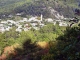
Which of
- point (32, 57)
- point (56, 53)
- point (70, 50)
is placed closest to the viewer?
point (70, 50)

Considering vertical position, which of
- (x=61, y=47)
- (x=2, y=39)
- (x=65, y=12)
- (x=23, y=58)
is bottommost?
(x=65, y=12)

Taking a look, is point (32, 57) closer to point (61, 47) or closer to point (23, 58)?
point (23, 58)

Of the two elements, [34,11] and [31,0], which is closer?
[34,11]

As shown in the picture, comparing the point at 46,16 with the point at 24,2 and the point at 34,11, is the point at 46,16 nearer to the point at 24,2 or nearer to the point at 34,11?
the point at 34,11

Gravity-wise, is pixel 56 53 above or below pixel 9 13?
above

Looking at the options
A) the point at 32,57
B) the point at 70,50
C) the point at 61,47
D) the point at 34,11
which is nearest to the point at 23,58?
the point at 32,57

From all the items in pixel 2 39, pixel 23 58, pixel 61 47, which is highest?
pixel 61 47

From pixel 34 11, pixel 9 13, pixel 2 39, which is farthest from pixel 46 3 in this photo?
pixel 2 39

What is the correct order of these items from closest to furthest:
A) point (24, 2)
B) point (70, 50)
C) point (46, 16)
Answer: point (70, 50) < point (46, 16) < point (24, 2)

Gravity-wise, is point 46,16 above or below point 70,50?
below
